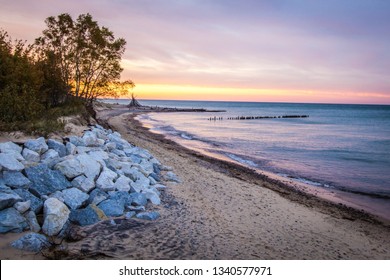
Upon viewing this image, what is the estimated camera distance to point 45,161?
629 centimetres

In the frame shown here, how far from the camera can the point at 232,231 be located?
20.1ft

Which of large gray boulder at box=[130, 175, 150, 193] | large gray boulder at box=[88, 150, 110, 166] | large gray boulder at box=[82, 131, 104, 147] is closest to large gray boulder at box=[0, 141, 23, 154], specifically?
large gray boulder at box=[88, 150, 110, 166]

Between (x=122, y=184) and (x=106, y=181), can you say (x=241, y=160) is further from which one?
(x=106, y=181)

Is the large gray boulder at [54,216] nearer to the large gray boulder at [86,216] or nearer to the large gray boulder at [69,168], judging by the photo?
the large gray boulder at [86,216]

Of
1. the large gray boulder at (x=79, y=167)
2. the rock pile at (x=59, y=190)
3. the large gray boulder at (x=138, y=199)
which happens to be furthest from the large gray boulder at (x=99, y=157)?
the large gray boulder at (x=138, y=199)

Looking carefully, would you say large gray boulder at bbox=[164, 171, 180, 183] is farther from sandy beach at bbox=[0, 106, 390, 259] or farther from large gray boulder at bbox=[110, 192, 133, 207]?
large gray boulder at bbox=[110, 192, 133, 207]

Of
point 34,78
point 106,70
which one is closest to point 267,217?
point 34,78

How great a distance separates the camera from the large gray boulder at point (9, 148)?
5.96 metres

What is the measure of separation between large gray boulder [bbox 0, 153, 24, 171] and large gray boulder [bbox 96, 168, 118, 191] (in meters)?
1.59

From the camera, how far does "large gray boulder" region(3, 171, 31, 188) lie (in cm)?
530

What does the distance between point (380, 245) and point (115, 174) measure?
7.16 metres

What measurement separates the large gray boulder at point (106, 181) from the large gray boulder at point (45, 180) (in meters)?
0.66

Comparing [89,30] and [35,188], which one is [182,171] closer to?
[35,188]

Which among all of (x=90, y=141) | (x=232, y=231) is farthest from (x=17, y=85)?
(x=232, y=231)
